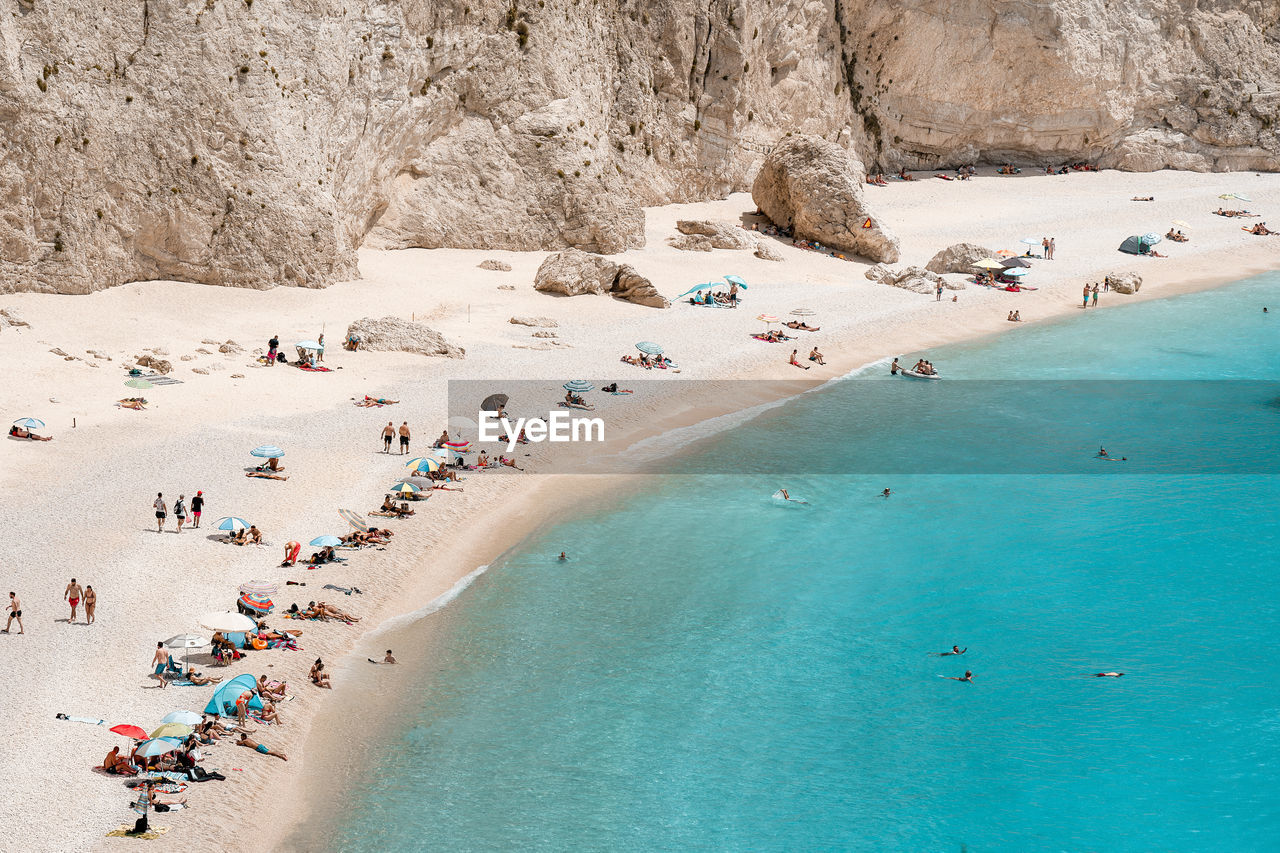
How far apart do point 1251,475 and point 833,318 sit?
18.9 meters

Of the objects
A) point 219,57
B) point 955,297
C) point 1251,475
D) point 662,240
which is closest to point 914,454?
point 1251,475

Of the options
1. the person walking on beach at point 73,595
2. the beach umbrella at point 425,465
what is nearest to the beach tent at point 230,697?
the person walking on beach at point 73,595

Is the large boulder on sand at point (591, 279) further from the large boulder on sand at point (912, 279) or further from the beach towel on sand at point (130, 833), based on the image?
the beach towel on sand at point (130, 833)

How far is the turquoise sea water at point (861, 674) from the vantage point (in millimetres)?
20797

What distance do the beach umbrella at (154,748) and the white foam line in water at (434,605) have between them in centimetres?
623

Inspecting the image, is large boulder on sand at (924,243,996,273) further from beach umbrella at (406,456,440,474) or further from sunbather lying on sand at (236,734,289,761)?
sunbather lying on sand at (236,734,289,761)

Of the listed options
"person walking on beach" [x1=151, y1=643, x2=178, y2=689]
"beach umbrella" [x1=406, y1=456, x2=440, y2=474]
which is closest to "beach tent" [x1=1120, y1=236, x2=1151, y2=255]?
"beach umbrella" [x1=406, y1=456, x2=440, y2=474]

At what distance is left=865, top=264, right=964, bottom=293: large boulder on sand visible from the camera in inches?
2244

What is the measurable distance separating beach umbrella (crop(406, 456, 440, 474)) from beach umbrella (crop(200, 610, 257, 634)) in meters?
9.34

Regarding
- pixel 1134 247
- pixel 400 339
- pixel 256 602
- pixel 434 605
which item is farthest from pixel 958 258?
pixel 256 602

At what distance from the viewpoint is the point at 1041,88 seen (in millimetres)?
79938

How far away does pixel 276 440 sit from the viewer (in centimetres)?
3359

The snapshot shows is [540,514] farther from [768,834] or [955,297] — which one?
[955,297]

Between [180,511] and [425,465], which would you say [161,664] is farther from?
[425,465]
